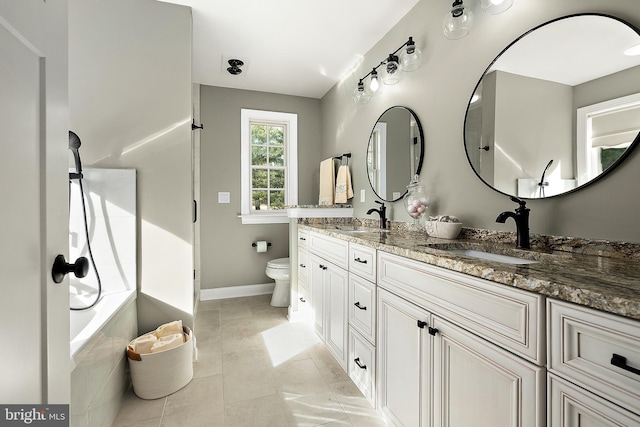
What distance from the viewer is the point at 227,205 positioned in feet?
11.8

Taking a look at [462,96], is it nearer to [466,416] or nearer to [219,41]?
[466,416]

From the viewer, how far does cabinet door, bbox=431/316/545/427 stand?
80 centimetres

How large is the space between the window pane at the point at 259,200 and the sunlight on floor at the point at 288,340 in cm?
155

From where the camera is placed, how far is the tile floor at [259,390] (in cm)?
157

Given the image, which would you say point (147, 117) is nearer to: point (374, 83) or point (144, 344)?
point (144, 344)

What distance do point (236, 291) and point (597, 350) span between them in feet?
11.3

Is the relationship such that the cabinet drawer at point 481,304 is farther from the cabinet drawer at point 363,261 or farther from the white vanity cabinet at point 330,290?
the white vanity cabinet at point 330,290

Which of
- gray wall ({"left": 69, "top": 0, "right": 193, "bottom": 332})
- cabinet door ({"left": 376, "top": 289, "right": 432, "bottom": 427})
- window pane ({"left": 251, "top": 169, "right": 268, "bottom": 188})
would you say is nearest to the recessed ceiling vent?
gray wall ({"left": 69, "top": 0, "right": 193, "bottom": 332})

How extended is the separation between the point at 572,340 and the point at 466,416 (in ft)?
1.61

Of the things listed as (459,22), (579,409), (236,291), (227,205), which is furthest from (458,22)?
(236,291)

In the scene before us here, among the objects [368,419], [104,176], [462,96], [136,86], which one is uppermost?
[136,86]

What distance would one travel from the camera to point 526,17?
1.43 metres

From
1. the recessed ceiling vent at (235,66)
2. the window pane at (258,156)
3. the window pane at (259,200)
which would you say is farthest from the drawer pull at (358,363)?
the recessed ceiling vent at (235,66)

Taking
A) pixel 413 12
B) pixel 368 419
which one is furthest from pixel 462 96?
pixel 368 419
